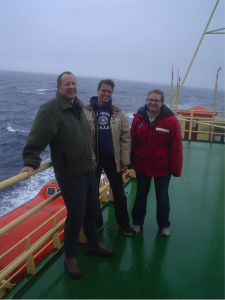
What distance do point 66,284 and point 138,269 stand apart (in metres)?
0.67

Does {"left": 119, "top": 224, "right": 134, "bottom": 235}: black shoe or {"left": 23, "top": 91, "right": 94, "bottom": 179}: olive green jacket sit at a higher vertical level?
{"left": 23, "top": 91, "right": 94, "bottom": 179}: olive green jacket

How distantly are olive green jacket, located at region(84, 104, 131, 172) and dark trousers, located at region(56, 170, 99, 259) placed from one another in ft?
1.40

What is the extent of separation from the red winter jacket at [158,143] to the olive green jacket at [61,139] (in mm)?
792

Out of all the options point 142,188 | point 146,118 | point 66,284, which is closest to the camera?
point 66,284

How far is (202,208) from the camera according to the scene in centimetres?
335

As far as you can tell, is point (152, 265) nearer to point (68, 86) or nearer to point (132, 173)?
point (68, 86)

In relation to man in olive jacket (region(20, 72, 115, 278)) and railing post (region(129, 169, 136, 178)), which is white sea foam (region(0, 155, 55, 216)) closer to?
railing post (region(129, 169, 136, 178))

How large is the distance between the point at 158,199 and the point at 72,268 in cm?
118

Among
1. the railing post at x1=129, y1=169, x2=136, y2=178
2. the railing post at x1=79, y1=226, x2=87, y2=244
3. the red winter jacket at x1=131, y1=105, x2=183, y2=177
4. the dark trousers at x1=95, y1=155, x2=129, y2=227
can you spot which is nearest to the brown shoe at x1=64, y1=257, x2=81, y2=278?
the railing post at x1=79, y1=226, x2=87, y2=244

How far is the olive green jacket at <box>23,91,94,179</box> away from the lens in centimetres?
173

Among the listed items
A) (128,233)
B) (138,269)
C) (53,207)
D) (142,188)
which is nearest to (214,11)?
(142,188)

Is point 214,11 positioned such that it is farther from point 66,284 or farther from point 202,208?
point 66,284

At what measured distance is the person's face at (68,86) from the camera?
1.90 meters

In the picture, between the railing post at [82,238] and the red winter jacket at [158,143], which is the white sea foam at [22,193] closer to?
the railing post at [82,238]
